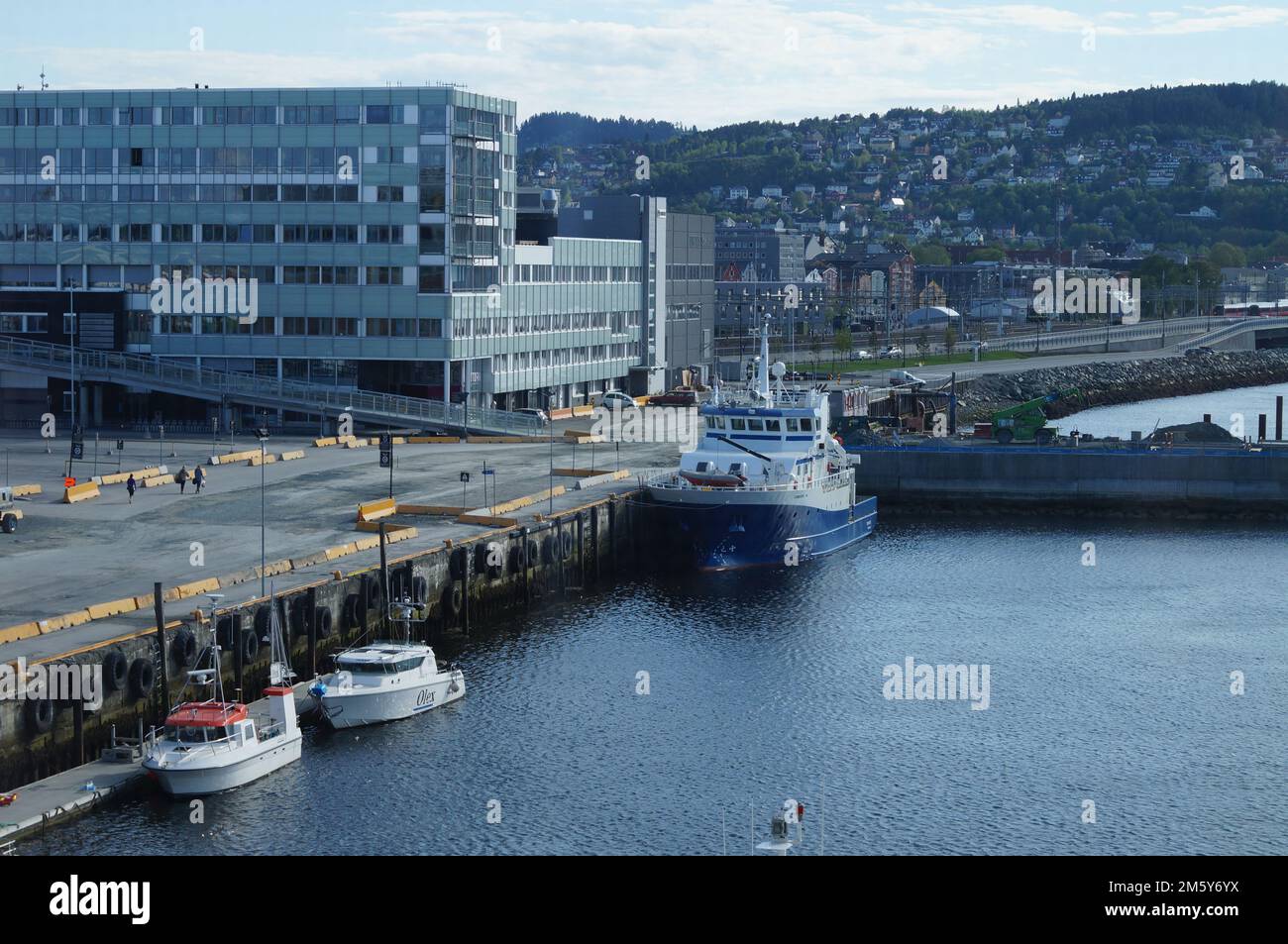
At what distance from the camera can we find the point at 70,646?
4681 centimetres

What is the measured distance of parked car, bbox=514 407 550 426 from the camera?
10500 centimetres

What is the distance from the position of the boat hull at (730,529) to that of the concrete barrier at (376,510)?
492 inches

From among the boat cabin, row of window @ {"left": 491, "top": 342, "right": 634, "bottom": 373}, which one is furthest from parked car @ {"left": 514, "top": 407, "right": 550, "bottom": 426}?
the boat cabin

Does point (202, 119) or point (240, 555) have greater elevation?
point (202, 119)

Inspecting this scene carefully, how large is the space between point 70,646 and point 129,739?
10.5 ft

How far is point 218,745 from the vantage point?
43750 mm

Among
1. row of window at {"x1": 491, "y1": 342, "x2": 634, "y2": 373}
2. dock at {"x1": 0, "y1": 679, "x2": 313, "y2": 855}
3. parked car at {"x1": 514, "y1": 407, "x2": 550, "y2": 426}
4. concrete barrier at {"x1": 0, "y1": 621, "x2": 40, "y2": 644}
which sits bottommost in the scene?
dock at {"x1": 0, "y1": 679, "x2": 313, "y2": 855}

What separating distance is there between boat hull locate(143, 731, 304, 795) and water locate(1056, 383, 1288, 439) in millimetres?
92056

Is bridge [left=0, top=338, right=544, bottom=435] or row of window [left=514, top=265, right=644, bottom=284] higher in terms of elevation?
row of window [left=514, top=265, right=644, bottom=284]

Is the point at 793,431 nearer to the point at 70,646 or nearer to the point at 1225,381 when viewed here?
the point at 70,646

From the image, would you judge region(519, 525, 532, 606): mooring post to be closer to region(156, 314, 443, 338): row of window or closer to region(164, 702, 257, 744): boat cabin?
region(164, 702, 257, 744): boat cabin

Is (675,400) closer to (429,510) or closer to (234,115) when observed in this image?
(234,115)
